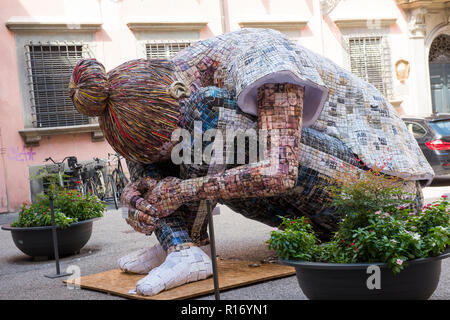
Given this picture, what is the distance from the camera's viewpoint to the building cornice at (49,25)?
12227mm

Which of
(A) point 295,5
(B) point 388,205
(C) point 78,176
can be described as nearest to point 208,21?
(A) point 295,5

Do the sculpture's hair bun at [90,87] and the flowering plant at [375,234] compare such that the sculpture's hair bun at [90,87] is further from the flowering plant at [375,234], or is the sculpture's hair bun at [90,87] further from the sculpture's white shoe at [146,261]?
the flowering plant at [375,234]

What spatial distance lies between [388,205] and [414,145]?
130 cm

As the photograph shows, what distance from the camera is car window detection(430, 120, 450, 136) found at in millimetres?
10734

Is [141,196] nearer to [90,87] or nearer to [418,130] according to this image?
[90,87]

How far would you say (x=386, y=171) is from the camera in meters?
3.69

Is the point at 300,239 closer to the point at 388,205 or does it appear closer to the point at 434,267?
the point at 388,205

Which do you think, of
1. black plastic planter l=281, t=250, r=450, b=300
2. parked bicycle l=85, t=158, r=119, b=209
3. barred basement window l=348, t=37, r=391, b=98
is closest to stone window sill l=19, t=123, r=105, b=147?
parked bicycle l=85, t=158, r=119, b=209

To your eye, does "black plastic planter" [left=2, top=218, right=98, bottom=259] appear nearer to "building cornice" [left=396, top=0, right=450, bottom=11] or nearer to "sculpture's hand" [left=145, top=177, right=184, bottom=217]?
"sculpture's hand" [left=145, top=177, right=184, bottom=217]

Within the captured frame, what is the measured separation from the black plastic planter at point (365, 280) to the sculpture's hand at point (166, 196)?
106cm

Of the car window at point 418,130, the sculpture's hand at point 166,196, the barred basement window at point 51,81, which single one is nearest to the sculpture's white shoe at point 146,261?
the sculpture's hand at point 166,196

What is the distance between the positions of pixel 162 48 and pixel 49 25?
250 cm

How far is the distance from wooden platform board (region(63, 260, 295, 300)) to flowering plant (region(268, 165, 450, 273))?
82 centimetres

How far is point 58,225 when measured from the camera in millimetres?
5582
